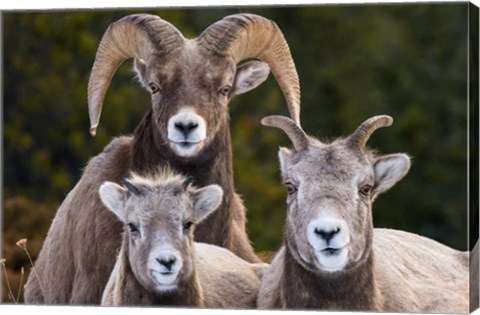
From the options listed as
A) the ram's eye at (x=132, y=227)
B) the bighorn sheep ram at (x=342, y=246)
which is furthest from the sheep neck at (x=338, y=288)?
the ram's eye at (x=132, y=227)

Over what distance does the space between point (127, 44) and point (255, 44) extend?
963 millimetres

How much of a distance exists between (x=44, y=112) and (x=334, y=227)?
5771mm

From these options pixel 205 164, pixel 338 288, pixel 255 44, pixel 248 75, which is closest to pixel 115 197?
pixel 205 164

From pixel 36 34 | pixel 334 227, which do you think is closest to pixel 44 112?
pixel 36 34

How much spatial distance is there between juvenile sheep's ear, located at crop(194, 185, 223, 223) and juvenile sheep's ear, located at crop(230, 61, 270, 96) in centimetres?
101

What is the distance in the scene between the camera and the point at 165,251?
1019 centimetres

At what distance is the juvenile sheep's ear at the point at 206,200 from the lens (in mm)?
10680

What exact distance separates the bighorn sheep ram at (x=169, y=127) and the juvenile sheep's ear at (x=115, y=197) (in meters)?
0.58

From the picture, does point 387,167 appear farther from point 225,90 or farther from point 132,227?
point 132,227

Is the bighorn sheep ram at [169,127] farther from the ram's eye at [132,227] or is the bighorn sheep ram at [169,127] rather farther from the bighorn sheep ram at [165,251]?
the ram's eye at [132,227]

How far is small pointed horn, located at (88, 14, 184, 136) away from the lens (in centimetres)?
1152

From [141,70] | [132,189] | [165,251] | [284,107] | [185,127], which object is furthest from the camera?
[284,107]

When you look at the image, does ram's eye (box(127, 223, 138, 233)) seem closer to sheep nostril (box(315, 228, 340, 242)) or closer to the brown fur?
the brown fur

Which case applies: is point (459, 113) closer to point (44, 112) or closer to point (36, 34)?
point (44, 112)
